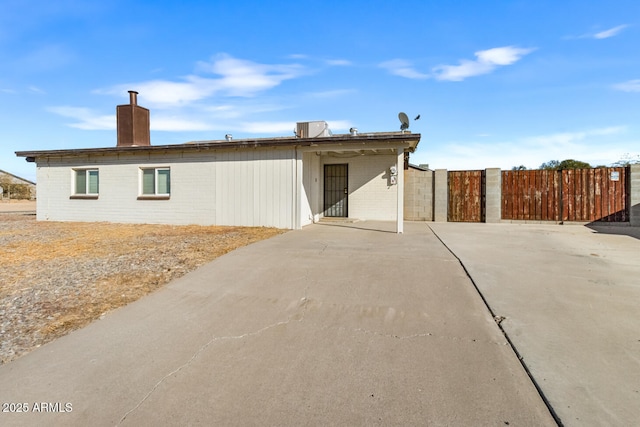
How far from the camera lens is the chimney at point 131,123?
47.5 ft

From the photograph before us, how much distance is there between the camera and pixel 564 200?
12.6m

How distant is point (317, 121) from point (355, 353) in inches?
527

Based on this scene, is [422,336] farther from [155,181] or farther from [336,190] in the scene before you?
[155,181]

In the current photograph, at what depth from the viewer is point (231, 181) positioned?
11852 millimetres

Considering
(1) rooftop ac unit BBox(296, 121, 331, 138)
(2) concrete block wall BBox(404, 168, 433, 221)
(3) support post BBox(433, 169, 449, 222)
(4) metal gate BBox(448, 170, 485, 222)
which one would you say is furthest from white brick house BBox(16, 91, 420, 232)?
(4) metal gate BBox(448, 170, 485, 222)

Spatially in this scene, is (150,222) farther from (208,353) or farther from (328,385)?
(328,385)

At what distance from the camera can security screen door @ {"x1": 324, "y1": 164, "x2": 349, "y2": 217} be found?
560 inches

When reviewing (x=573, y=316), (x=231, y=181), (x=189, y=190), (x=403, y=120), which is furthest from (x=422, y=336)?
(x=403, y=120)

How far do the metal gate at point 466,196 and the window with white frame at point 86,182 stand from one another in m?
14.7

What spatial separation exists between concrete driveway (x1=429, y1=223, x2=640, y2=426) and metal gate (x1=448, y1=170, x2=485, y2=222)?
19.0 feet

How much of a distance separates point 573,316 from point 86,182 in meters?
16.5

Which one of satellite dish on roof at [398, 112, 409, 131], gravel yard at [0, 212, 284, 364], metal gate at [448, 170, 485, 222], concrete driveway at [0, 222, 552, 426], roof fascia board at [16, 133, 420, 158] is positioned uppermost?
satellite dish on roof at [398, 112, 409, 131]

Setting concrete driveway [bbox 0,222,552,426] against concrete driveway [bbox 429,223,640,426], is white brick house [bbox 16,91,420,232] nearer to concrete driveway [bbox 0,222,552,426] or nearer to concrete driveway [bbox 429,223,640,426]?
concrete driveway [bbox 429,223,640,426]

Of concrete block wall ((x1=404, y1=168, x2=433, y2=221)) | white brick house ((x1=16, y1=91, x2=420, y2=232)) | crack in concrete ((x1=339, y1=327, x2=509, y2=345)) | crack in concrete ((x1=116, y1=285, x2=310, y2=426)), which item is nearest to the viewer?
crack in concrete ((x1=116, y1=285, x2=310, y2=426))
